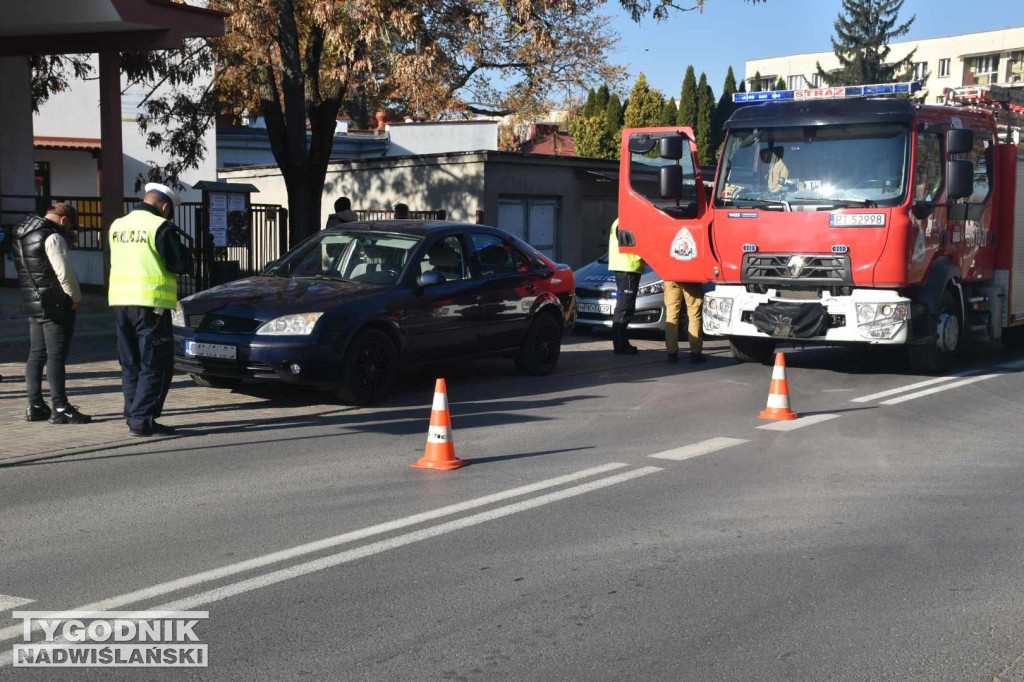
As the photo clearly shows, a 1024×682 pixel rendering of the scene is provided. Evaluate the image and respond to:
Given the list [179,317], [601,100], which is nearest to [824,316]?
[179,317]

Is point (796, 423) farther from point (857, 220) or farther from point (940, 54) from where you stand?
point (940, 54)

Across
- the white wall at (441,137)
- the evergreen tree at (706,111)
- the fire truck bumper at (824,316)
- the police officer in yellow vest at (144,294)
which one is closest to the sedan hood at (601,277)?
the fire truck bumper at (824,316)

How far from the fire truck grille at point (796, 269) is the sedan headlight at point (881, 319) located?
35 cm

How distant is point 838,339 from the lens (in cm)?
1257

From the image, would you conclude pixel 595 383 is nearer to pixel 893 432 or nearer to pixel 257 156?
pixel 893 432

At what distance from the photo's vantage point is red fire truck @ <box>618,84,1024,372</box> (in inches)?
487

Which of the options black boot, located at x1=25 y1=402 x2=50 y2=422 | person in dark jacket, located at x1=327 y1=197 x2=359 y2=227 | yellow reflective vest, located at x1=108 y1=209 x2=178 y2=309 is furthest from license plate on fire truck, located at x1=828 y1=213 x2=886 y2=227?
black boot, located at x1=25 y1=402 x2=50 y2=422

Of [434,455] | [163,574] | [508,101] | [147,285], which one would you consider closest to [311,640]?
[163,574]

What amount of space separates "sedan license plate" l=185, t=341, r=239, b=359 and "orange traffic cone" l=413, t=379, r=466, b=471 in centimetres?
285

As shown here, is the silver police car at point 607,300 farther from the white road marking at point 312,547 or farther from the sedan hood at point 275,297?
the white road marking at point 312,547

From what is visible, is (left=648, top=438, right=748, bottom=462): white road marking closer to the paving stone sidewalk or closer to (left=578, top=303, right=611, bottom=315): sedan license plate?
the paving stone sidewalk

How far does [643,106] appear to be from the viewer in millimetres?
65750

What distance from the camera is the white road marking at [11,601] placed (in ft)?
16.8

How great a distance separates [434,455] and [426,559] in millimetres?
2268
